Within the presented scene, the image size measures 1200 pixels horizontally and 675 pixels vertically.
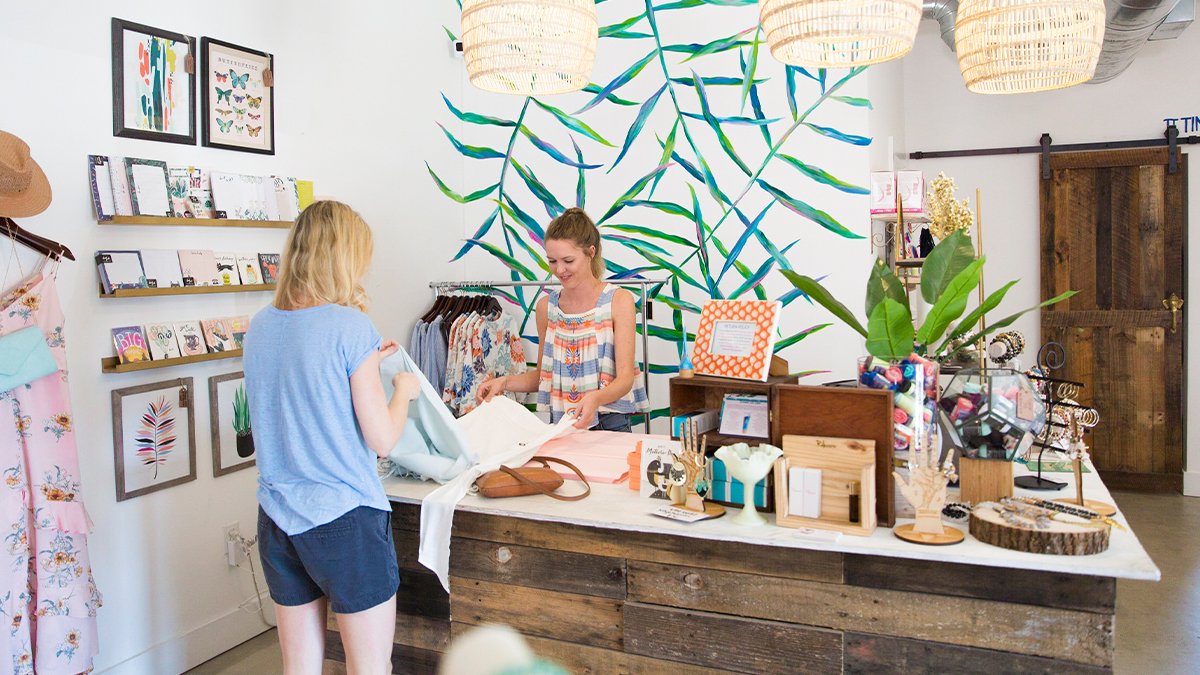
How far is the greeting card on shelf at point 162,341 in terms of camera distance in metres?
3.23

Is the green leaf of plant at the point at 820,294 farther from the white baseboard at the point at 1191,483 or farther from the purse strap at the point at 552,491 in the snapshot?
the white baseboard at the point at 1191,483

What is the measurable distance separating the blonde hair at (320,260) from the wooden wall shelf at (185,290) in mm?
1369

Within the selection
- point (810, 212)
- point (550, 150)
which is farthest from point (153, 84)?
point (810, 212)

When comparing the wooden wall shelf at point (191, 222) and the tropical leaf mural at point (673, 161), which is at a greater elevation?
the tropical leaf mural at point (673, 161)

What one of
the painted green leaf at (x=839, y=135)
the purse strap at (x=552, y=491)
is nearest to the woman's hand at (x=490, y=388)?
the purse strap at (x=552, y=491)

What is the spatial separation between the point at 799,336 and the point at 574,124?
1.65 meters

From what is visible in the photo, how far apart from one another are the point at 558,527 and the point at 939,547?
88cm

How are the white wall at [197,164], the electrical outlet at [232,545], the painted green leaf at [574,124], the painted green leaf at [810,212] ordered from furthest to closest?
the painted green leaf at [574,124] < the painted green leaf at [810,212] < the electrical outlet at [232,545] < the white wall at [197,164]

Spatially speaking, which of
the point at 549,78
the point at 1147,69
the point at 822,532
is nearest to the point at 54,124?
the point at 549,78

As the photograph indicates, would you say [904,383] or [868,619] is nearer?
[868,619]

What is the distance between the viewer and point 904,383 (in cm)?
207

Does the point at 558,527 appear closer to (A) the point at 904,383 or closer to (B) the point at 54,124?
(A) the point at 904,383

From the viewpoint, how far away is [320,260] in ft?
6.63

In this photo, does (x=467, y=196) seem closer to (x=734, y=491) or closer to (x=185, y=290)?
(x=185, y=290)
